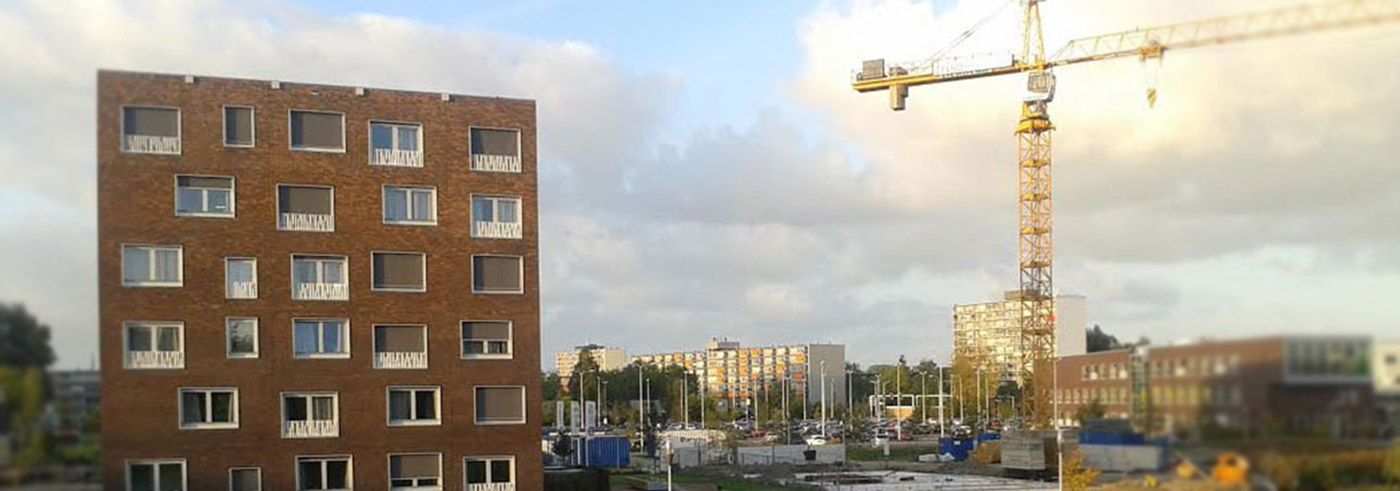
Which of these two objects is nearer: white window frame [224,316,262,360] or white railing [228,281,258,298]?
white window frame [224,316,262,360]

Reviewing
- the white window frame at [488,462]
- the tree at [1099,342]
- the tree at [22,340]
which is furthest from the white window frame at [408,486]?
the tree at [1099,342]

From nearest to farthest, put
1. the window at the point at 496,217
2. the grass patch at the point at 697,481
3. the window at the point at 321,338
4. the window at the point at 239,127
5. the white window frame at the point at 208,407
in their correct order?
the white window frame at the point at 208,407
the window at the point at 239,127
the window at the point at 321,338
the window at the point at 496,217
the grass patch at the point at 697,481

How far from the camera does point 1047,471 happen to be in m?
11.9

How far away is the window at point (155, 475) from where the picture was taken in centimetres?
1753

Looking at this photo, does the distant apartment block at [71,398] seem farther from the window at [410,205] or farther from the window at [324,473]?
the window at [410,205]

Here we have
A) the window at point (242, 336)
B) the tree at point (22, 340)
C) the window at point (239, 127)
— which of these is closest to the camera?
the tree at point (22, 340)

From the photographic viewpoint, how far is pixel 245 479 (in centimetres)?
2270

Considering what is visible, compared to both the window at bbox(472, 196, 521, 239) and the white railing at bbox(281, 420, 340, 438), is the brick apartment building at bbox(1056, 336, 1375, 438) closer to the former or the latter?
the white railing at bbox(281, 420, 340, 438)

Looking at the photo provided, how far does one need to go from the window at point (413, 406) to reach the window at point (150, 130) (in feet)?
21.6

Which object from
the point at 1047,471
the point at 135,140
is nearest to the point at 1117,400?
the point at 1047,471

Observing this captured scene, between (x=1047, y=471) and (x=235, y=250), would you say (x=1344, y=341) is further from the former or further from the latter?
(x=235, y=250)

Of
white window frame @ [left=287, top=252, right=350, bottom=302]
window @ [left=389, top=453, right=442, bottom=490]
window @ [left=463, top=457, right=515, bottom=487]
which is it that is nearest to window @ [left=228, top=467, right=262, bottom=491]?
window @ [left=389, top=453, right=442, bottom=490]

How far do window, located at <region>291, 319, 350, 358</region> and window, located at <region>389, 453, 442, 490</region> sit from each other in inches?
94.0

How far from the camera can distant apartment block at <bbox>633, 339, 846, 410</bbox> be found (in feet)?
395
